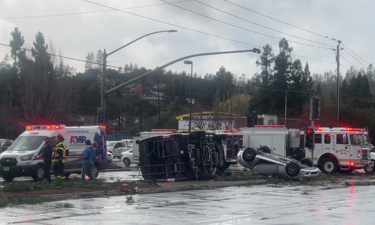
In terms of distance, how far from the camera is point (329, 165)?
28078 mm

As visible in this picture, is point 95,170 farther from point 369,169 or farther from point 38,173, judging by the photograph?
point 369,169

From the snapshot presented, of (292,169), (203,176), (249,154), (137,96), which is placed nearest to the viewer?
(203,176)

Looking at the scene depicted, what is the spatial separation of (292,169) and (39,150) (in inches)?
432

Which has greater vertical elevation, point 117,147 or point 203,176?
point 117,147

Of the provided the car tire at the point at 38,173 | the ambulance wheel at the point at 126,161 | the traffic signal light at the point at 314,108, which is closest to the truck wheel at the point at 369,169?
the traffic signal light at the point at 314,108

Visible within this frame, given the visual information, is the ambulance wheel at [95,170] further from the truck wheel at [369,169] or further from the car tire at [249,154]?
the truck wheel at [369,169]

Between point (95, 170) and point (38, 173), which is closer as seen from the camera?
point (38, 173)

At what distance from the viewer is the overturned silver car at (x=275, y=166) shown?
72.1 ft

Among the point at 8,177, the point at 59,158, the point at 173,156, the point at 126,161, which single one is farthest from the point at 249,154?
the point at 126,161

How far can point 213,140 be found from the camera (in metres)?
20.9

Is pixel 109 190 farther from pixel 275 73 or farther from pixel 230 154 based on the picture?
pixel 275 73

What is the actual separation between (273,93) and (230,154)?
146ft

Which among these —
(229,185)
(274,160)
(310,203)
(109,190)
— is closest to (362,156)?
(274,160)

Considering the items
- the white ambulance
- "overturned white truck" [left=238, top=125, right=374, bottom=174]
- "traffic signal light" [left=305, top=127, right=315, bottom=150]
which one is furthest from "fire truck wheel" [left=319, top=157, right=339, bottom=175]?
the white ambulance
